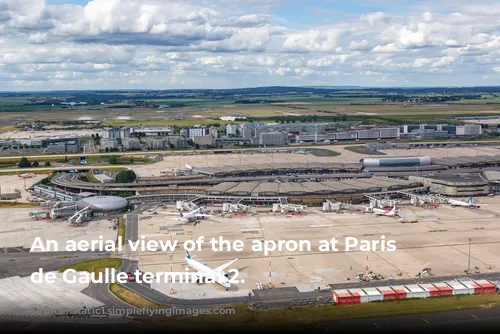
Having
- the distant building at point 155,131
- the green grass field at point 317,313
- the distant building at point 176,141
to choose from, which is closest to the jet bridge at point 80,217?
the green grass field at point 317,313

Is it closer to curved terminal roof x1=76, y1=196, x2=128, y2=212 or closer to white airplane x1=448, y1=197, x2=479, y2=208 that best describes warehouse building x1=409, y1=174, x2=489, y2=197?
white airplane x1=448, y1=197, x2=479, y2=208

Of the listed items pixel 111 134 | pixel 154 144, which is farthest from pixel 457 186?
pixel 111 134

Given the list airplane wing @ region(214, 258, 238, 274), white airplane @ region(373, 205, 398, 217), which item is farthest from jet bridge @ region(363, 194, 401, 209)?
airplane wing @ region(214, 258, 238, 274)

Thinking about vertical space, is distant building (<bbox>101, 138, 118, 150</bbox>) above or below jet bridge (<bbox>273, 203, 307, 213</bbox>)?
above

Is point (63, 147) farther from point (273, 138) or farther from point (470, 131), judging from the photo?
point (470, 131)

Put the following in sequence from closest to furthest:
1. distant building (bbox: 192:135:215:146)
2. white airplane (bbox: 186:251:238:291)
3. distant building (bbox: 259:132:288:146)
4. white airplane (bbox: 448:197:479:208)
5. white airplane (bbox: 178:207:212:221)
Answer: white airplane (bbox: 186:251:238:291) → white airplane (bbox: 178:207:212:221) → white airplane (bbox: 448:197:479:208) → distant building (bbox: 192:135:215:146) → distant building (bbox: 259:132:288:146)

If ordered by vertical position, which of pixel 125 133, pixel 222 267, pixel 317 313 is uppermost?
pixel 125 133
